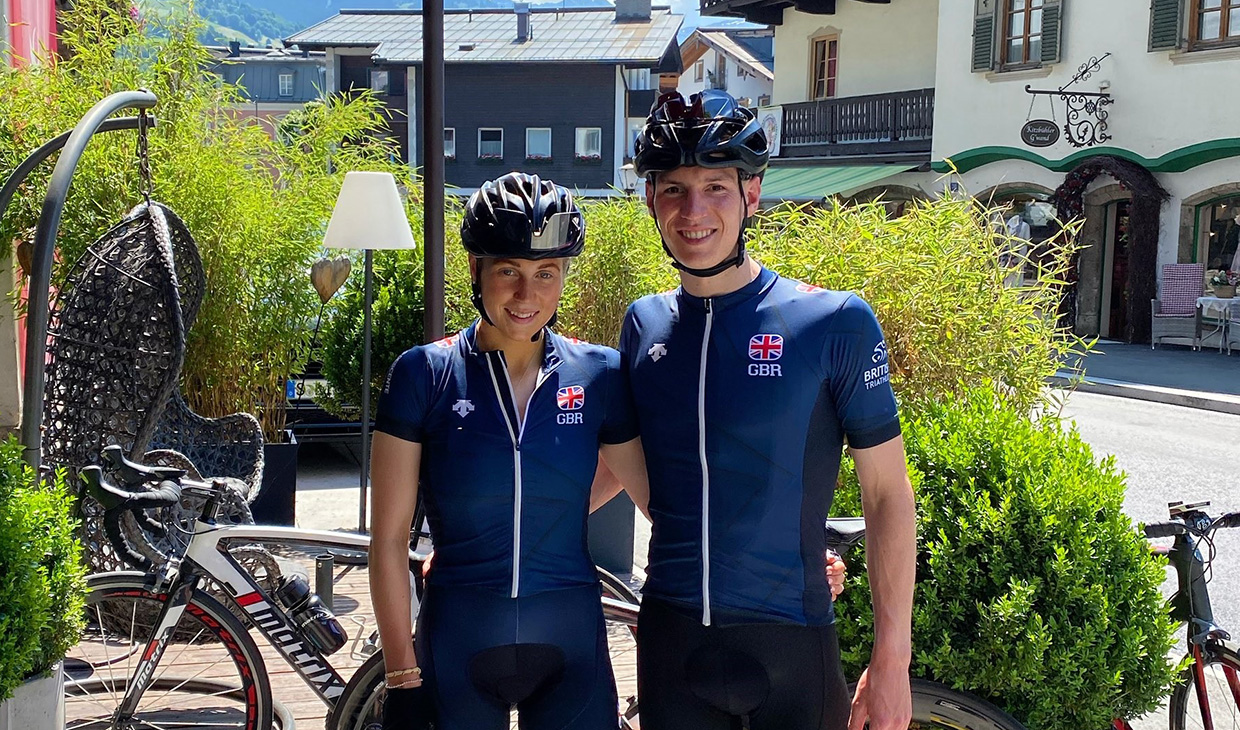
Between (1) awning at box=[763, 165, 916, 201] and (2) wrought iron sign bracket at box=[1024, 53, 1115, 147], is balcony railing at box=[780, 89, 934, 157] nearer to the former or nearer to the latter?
(1) awning at box=[763, 165, 916, 201]

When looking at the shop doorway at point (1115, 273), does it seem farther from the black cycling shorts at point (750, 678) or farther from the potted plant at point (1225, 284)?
the black cycling shorts at point (750, 678)

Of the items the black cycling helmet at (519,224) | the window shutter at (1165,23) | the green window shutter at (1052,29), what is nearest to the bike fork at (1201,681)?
the black cycling helmet at (519,224)

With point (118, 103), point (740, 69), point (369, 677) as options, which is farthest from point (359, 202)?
point (740, 69)

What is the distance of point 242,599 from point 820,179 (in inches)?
861

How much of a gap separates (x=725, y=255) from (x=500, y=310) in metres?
0.45

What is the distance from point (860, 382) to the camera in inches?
87.3

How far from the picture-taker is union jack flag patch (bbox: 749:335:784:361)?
2.24m

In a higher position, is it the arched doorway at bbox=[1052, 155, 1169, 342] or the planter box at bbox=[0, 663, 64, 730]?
the arched doorway at bbox=[1052, 155, 1169, 342]

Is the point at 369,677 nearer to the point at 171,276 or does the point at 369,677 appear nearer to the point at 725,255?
the point at 725,255

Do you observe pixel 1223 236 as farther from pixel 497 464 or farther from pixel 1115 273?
pixel 497 464

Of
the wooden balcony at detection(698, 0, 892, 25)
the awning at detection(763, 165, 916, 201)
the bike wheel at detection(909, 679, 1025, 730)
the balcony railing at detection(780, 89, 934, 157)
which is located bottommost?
the bike wheel at detection(909, 679, 1025, 730)

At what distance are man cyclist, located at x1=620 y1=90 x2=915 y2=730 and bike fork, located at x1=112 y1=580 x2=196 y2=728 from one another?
1.50 metres

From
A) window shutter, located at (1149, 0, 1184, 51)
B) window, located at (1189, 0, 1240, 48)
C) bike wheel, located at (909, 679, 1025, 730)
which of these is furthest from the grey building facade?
bike wheel, located at (909, 679, 1025, 730)

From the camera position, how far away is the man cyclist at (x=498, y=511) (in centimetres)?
224
